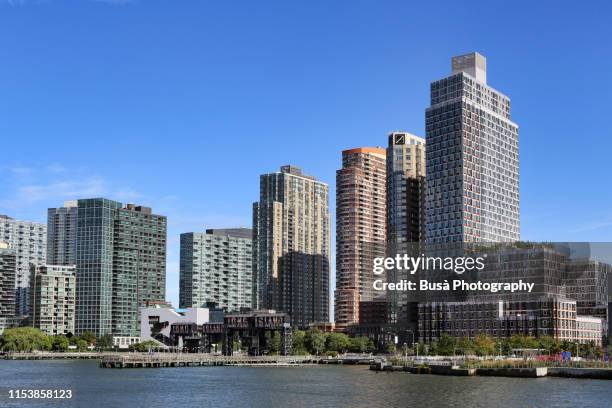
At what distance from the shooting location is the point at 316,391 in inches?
5704

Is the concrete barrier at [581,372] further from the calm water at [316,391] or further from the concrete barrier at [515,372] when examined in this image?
the calm water at [316,391]

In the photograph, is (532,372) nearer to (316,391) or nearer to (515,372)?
(515,372)

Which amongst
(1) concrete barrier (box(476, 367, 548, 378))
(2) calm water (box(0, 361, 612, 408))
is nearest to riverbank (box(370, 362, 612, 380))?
(1) concrete barrier (box(476, 367, 548, 378))

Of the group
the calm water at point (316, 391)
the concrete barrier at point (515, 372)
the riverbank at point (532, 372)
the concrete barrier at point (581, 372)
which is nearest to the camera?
the calm water at point (316, 391)

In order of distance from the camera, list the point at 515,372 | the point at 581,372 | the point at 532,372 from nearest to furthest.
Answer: the point at 581,372
the point at 532,372
the point at 515,372

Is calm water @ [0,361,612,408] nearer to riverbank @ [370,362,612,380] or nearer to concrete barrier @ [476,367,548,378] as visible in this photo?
concrete barrier @ [476,367,548,378]

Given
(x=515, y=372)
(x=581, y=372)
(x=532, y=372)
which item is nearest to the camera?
(x=581, y=372)

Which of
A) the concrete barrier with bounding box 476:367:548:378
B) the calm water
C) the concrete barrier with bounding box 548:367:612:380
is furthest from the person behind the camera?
the concrete barrier with bounding box 476:367:548:378

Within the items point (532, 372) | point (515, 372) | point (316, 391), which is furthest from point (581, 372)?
point (316, 391)

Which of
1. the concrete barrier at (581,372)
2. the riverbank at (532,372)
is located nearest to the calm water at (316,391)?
the riverbank at (532,372)

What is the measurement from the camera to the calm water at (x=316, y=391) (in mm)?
122750

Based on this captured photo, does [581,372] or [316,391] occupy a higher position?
[581,372]

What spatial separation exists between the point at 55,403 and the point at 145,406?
12008 mm

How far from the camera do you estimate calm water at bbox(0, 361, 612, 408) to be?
4833 inches
